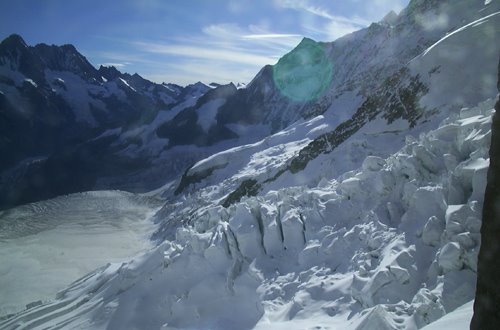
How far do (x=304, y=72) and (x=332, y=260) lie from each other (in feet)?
340

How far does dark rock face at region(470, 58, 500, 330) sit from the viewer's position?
16.6 feet

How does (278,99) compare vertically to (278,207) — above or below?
above

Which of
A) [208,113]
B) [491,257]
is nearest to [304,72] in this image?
[208,113]

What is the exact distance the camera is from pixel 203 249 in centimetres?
1845

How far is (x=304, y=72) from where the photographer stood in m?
113

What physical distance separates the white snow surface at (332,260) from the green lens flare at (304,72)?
87.9 metres

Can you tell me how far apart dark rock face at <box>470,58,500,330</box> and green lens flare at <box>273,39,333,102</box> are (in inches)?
3888

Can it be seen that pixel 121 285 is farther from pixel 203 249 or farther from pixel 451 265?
pixel 451 265

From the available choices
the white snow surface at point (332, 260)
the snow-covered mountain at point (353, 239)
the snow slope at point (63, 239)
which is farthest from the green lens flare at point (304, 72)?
the white snow surface at point (332, 260)

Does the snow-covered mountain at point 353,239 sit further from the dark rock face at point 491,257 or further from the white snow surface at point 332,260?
the dark rock face at point 491,257

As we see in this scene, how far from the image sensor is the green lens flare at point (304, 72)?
350 ft

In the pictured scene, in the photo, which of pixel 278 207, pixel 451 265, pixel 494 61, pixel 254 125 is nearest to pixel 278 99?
pixel 254 125

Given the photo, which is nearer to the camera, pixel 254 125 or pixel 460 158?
pixel 460 158

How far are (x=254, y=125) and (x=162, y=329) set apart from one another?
10938 centimetres
